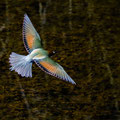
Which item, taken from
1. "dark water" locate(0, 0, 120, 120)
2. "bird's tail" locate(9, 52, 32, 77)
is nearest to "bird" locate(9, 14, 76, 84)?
"bird's tail" locate(9, 52, 32, 77)

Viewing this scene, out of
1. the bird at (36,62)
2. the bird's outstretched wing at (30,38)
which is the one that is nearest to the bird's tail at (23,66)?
the bird at (36,62)

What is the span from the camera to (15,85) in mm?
2297

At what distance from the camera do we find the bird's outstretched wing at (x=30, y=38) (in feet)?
6.30

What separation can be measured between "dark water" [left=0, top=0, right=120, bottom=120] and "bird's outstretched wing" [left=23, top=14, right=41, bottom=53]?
1.33ft

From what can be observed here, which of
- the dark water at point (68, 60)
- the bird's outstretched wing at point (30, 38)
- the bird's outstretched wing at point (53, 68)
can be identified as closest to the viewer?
the bird's outstretched wing at point (53, 68)

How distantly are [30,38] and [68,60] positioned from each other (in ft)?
2.29

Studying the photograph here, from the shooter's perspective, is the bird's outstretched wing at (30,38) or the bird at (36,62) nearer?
the bird at (36,62)

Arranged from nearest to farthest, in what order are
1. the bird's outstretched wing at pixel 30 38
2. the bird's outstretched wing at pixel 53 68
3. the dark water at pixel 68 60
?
the bird's outstretched wing at pixel 53 68 < the bird's outstretched wing at pixel 30 38 < the dark water at pixel 68 60

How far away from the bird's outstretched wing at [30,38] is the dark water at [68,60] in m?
0.41

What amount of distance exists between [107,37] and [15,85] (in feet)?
3.15

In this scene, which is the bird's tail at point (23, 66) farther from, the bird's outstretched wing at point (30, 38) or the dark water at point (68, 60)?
the dark water at point (68, 60)

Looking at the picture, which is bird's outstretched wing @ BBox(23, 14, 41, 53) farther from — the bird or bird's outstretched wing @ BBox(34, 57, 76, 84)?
bird's outstretched wing @ BBox(34, 57, 76, 84)

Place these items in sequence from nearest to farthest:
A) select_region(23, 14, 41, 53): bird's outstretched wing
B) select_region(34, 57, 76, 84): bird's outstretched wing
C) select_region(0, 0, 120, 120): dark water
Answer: select_region(34, 57, 76, 84): bird's outstretched wing → select_region(23, 14, 41, 53): bird's outstretched wing → select_region(0, 0, 120, 120): dark water

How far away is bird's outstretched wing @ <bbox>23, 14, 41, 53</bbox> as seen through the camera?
192cm
